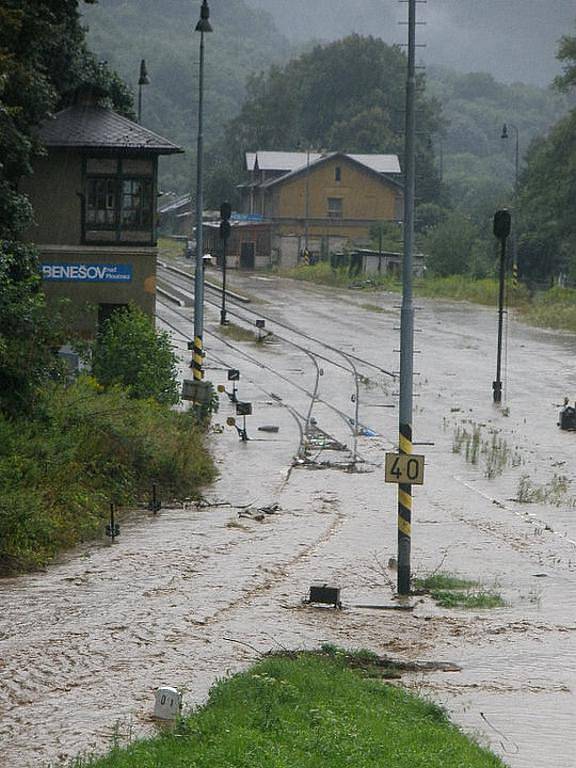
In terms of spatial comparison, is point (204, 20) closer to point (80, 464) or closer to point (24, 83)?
point (24, 83)

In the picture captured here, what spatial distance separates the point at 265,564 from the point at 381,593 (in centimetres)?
242

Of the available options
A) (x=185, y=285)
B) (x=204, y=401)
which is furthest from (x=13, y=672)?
(x=185, y=285)

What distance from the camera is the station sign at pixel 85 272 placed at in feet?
117

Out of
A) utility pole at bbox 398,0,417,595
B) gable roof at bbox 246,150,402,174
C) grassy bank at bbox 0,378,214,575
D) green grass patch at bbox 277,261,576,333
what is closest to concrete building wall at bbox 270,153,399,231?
gable roof at bbox 246,150,402,174

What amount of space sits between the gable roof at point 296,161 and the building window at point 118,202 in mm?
71037

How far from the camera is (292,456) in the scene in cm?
2970

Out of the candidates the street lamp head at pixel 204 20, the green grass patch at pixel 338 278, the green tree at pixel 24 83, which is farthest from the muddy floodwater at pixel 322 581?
the green grass patch at pixel 338 278

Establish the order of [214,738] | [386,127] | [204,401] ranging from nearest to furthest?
[214,738] < [204,401] < [386,127]

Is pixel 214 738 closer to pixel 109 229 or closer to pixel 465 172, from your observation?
pixel 109 229

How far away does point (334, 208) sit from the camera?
4099 inches

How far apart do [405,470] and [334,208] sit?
87.9 meters

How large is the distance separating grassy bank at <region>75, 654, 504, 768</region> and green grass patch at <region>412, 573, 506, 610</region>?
4401mm

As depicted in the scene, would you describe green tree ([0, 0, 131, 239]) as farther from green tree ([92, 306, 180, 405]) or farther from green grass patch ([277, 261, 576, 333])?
green grass patch ([277, 261, 576, 333])

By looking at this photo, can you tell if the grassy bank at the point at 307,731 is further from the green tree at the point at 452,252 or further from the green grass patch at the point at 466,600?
the green tree at the point at 452,252
